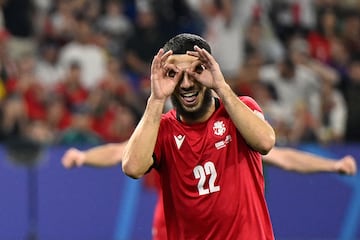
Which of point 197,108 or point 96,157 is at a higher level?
point 197,108

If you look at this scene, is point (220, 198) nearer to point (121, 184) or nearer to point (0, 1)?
point (121, 184)

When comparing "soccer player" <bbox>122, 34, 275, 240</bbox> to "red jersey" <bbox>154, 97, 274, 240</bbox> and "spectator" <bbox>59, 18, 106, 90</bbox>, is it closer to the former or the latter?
"red jersey" <bbox>154, 97, 274, 240</bbox>

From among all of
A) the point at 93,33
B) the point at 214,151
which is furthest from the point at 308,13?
the point at 214,151

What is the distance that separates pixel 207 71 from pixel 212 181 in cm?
66

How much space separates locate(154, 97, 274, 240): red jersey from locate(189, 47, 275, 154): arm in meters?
0.24

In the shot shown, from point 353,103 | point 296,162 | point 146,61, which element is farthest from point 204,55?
point 146,61

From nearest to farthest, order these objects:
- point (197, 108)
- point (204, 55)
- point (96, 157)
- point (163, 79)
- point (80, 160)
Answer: point (204, 55), point (163, 79), point (197, 108), point (80, 160), point (96, 157)

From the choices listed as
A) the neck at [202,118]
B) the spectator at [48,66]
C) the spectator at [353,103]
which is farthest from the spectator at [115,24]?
the neck at [202,118]

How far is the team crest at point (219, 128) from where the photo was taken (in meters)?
5.96

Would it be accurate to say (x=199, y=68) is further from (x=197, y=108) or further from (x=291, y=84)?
(x=291, y=84)

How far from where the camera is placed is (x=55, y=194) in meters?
12.4

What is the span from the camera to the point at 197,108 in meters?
5.89

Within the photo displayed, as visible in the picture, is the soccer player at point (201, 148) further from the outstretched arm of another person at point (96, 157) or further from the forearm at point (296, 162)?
the outstretched arm of another person at point (96, 157)

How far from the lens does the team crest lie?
5961 millimetres
